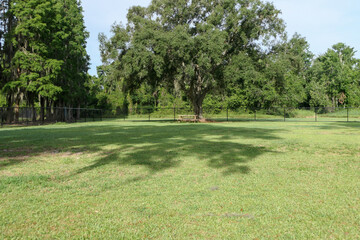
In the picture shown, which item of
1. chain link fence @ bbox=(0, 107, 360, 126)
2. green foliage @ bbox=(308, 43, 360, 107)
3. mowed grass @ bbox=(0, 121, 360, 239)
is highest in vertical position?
green foliage @ bbox=(308, 43, 360, 107)

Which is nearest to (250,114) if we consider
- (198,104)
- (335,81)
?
(198,104)

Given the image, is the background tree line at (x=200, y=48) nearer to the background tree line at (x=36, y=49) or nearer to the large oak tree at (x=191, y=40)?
the large oak tree at (x=191, y=40)

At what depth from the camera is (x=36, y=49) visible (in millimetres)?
29469

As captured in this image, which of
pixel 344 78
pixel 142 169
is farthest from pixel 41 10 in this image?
pixel 344 78

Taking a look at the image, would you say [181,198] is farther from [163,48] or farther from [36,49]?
[36,49]

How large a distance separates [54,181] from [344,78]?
209 feet

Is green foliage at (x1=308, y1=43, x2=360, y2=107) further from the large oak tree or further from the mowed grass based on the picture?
the mowed grass

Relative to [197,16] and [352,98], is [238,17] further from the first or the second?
[352,98]

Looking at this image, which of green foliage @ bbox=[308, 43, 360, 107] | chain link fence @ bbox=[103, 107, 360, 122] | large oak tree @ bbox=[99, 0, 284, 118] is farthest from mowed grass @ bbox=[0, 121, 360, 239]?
green foliage @ bbox=[308, 43, 360, 107]

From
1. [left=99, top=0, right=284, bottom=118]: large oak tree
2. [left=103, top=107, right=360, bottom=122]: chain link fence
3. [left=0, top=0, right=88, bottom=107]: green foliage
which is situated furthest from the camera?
[left=103, top=107, right=360, bottom=122]: chain link fence

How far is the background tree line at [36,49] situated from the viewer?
27719mm

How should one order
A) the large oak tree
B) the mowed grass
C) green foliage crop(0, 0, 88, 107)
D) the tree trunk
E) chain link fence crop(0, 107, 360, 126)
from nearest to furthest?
the mowed grass < the large oak tree < green foliage crop(0, 0, 88, 107) < the tree trunk < chain link fence crop(0, 107, 360, 126)

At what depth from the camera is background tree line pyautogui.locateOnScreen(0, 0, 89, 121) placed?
27.7 metres

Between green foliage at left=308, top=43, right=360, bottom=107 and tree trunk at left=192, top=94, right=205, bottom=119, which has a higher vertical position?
green foliage at left=308, top=43, right=360, bottom=107
